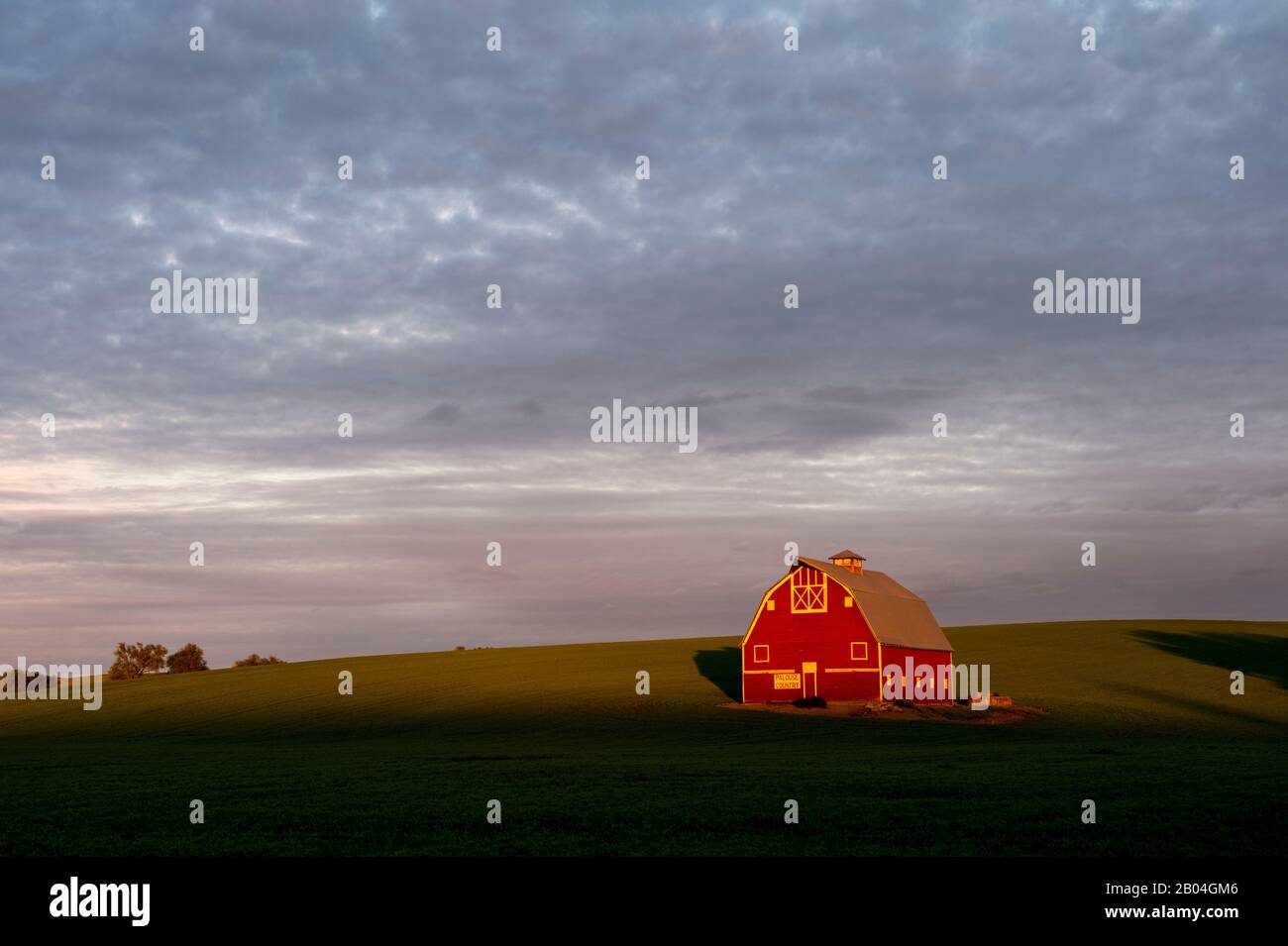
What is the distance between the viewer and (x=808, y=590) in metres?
74.8

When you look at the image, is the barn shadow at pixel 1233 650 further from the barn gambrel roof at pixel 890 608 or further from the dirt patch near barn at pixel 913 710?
the dirt patch near barn at pixel 913 710

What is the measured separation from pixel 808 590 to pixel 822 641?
138 inches

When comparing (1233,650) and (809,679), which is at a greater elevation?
(809,679)

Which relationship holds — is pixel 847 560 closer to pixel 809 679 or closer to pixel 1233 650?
pixel 809 679

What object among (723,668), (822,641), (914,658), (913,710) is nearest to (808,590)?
(822,641)

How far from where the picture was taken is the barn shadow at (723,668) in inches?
3115

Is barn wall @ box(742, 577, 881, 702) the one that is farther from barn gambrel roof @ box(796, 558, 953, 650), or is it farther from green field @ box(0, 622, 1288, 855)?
green field @ box(0, 622, 1288, 855)

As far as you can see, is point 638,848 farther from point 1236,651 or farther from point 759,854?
point 1236,651

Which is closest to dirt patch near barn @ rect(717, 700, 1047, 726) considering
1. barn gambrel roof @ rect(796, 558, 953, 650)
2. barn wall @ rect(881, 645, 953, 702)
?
barn wall @ rect(881, 645, 953, 702)

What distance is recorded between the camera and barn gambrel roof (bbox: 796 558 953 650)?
73438 millimetres

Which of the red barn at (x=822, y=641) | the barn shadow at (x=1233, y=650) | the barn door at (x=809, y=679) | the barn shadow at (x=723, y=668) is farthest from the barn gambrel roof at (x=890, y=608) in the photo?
the barn shadow at (x=1233, y=650)
